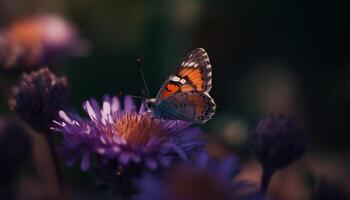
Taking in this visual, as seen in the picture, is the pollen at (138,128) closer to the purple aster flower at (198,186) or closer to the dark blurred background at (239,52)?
the purple aster flower at (198,186)

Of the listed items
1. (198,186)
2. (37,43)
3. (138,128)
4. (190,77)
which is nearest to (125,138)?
(138,128)

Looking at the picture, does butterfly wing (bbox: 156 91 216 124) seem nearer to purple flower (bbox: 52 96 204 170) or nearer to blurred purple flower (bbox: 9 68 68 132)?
purple flower (bbox: 52 96 204 170)

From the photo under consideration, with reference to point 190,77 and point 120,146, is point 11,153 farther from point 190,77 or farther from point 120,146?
point 190,77

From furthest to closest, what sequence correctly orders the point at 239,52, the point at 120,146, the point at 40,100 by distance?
the point at 239,52
the point at 40,100
the point at 120,146

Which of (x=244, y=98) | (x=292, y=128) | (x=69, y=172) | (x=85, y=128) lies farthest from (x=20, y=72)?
(x=244, y=98)

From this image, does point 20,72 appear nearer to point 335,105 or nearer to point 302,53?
point 335,105

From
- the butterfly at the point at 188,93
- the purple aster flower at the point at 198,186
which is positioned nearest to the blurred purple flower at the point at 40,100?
the butterfly at the point at 188,93
